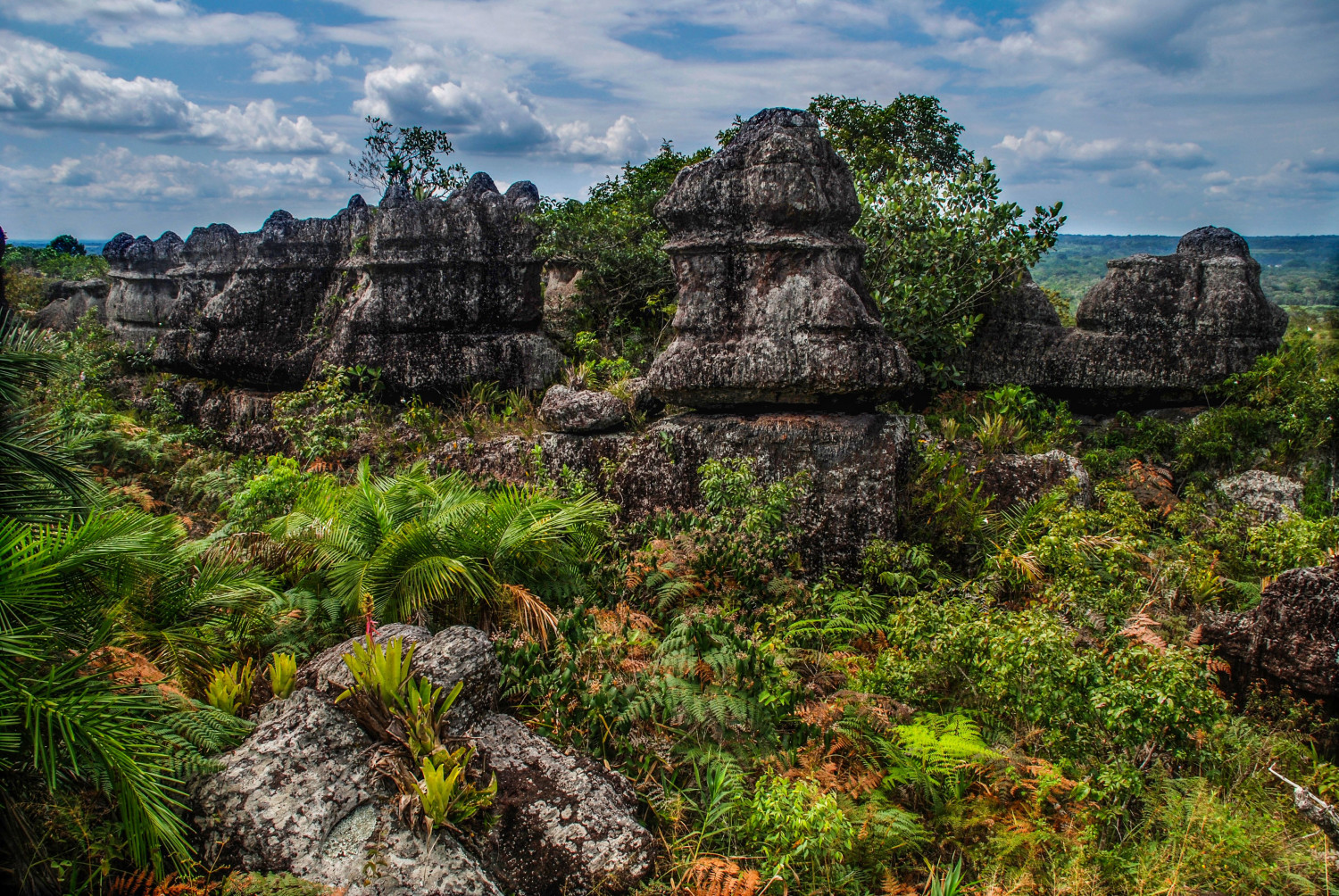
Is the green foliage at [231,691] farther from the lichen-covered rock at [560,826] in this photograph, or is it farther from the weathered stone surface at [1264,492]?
the weathered stone surface at [1264,492]

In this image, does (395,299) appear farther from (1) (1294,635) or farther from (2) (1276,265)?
(2) (1276,265)

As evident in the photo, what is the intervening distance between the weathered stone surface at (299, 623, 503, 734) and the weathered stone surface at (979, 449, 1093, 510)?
5.20 meters

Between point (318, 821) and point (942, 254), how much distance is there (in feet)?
28.8

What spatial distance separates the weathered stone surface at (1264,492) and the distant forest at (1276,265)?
10.2 feet

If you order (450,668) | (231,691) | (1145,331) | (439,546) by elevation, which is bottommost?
(231,691)

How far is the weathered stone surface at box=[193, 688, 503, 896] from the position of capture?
151 inches

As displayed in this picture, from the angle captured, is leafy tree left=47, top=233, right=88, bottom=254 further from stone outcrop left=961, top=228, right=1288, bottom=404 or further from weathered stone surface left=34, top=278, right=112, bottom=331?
stone outcrop left=961, top=228, right=1288, bottom=404

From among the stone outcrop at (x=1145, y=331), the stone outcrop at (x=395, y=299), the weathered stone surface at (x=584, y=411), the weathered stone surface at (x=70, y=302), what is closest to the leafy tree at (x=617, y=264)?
the stone outcrop at (x=395, y=299)

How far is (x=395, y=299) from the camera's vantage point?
394 inches

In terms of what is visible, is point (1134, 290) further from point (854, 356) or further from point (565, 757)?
point (565, 757)

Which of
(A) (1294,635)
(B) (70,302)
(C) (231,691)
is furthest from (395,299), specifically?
(B) (70,302)

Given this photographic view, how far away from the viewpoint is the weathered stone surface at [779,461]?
24.4 ft

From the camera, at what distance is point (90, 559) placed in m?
4.04

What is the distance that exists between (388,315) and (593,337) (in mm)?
2615
